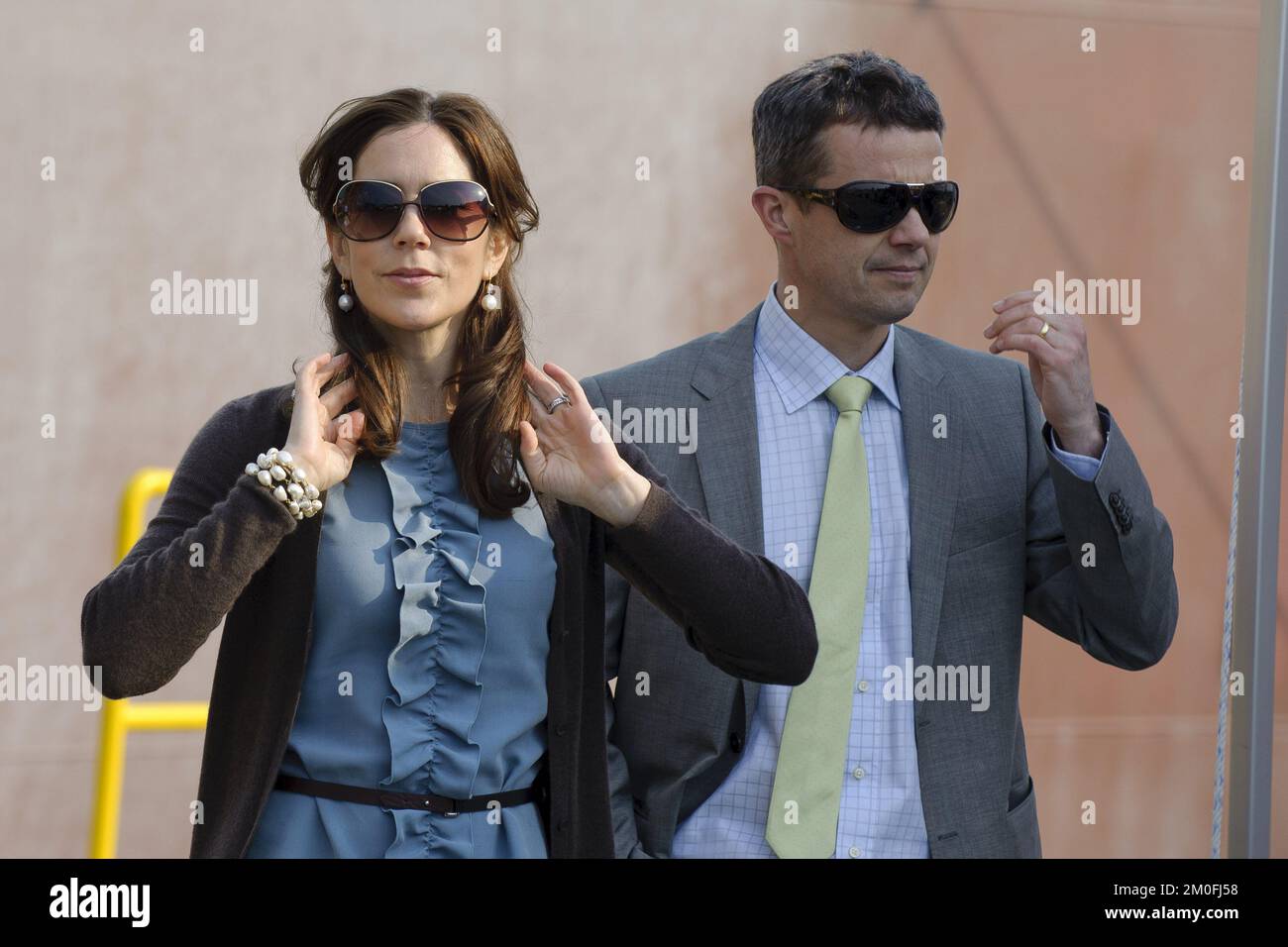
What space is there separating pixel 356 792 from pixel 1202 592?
10.1 ft

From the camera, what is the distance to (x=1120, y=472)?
2.53 metres

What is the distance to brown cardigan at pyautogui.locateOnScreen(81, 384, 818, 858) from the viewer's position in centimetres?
199

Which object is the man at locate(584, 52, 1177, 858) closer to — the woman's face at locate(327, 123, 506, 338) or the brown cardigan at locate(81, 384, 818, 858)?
the brown cardigan at locate(81, 384, 818, 858)

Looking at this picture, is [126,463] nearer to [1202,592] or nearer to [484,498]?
[484,498]

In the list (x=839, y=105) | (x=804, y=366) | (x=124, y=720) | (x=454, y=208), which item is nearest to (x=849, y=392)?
(x=804, y=366)

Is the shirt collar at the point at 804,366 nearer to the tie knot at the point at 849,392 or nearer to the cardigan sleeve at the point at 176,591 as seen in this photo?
the tie knot at the point at 849,392

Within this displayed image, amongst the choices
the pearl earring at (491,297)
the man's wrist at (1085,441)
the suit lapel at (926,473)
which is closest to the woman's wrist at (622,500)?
the pearl earring at (491,297)

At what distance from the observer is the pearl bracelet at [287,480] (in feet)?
6.55

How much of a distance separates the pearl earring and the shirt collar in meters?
0.69

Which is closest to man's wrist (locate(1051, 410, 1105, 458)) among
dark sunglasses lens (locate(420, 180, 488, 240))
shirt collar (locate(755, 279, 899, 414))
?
shirt collar (locate(755, 279, 899, 414))

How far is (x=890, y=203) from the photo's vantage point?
8.89 ft

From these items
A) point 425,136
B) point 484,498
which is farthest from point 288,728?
point 425,136

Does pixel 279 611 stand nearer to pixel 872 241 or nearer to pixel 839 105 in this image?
pixel 872 241
